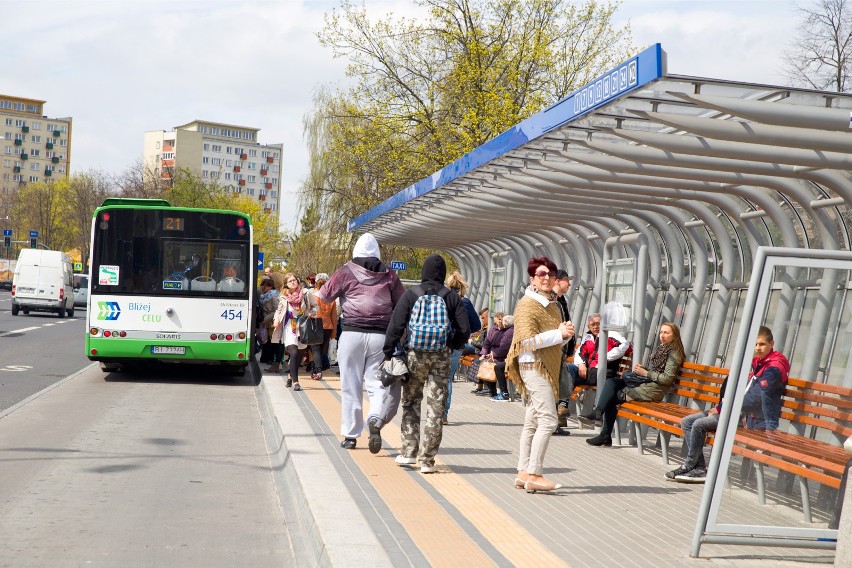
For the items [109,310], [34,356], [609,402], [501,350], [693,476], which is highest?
[109,310]

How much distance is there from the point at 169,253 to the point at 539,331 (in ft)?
34.5

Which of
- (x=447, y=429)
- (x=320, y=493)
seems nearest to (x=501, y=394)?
(x=447, y=429)

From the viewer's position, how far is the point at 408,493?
7.91 m

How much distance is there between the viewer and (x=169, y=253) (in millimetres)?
17750

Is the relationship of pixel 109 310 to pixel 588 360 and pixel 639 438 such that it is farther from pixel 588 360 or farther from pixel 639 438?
pixel 639 438

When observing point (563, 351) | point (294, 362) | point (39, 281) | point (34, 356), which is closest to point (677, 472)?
point (563, 351)

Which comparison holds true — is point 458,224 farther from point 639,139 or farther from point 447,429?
point 639,139

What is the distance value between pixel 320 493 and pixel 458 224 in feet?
Answer: 34.1

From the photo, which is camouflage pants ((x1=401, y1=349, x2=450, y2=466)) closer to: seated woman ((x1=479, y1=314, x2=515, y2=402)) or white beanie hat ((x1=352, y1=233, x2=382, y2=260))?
white beanie hat ((x1=352, y1=233, x2=382, y2=260))

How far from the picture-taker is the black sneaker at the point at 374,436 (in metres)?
9.62

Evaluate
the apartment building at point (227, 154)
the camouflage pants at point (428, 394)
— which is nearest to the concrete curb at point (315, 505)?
the camouflage pants at point (428, 394)

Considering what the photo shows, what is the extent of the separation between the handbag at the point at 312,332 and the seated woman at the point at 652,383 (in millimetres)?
5119

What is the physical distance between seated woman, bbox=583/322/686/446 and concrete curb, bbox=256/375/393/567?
287 cm

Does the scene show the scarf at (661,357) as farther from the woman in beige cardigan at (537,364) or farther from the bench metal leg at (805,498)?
the bench metal leg at (805,498)
